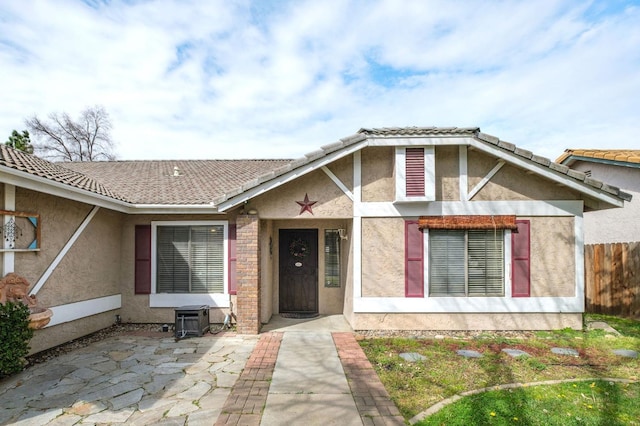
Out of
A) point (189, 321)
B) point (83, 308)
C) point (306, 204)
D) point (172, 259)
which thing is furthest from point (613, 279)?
point (83, 308)

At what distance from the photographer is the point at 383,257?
7.43 meters

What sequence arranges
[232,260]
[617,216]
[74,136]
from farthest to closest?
[74,136], [617,216], [232,260]

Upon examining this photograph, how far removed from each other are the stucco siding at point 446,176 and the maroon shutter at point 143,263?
7.22 m

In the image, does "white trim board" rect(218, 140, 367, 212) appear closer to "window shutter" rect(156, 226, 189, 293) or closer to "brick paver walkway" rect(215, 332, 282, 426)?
"window shutter" rect(156, 226, 189, 293)

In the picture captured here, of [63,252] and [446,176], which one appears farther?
[446,176]

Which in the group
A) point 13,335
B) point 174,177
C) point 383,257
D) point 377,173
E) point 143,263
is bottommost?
point 13,335

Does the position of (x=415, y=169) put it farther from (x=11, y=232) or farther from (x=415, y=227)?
(x=11, y=232)

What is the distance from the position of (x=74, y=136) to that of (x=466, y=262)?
106 feet

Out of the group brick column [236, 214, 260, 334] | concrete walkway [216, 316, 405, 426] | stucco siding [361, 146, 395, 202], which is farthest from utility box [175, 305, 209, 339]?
stucco siding [361, 146, 395, 202]

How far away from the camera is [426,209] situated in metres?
7.45

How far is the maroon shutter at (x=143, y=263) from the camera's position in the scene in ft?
27.2

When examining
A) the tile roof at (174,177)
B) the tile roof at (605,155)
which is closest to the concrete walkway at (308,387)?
the tile roof at (174,177)

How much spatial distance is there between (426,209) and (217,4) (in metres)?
6.74

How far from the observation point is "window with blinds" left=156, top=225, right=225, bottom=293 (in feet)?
27.0
